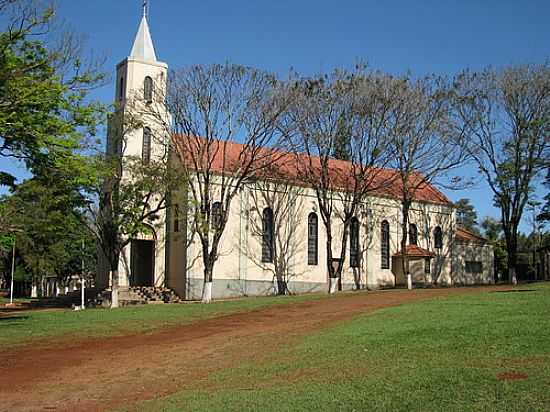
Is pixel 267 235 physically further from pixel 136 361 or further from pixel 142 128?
pixel 136 361

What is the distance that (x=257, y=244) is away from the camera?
44.5 meters

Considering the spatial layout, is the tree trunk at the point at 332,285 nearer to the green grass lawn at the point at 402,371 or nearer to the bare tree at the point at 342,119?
the bare tree at the point at 342,119

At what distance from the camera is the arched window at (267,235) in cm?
4500

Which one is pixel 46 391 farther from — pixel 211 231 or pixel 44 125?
pixel 211 231

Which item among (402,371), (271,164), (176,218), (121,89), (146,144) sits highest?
(121,89)

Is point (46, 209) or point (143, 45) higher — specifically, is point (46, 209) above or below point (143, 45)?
below

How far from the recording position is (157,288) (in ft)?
139

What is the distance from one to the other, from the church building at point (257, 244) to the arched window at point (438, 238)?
2 centimetres

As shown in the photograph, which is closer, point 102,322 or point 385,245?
point 102,322

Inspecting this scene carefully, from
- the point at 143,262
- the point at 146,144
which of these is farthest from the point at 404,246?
the point at 146,144

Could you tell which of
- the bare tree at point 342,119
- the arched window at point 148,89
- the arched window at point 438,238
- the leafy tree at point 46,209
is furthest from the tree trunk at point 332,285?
the arched window at point 148,89

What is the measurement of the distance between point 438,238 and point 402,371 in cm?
→ 4393

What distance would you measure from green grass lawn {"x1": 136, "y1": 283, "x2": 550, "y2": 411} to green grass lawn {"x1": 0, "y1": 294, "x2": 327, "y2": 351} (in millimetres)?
8964

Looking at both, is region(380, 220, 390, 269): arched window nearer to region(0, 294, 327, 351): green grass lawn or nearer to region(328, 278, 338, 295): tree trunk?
region(328, 278, 338, 295): tree trunk
